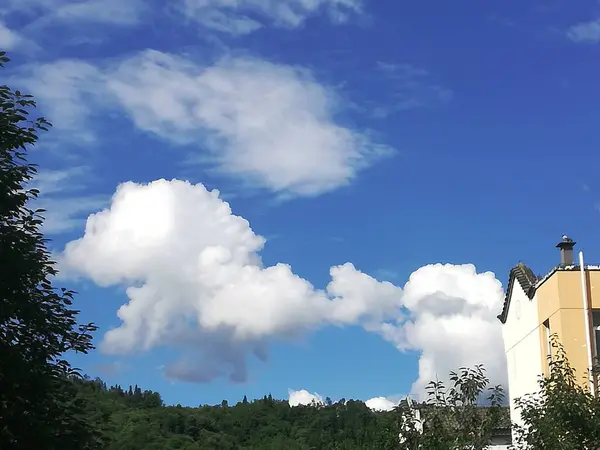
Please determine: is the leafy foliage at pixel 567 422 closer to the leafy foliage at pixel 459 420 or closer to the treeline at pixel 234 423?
the leafy foliage at pixel 459 420

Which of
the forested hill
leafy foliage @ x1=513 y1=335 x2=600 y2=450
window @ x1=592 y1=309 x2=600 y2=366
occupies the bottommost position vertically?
leafy foliage @ x1=513 y1=335 x2=600 y2=450

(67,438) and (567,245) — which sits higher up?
(567,245)

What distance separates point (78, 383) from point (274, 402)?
502 ft

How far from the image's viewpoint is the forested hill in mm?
130750

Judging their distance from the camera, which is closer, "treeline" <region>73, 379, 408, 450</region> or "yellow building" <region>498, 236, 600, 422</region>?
"yellow building" <region>498, 236, 600, 422</region>

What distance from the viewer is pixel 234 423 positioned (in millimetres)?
163750

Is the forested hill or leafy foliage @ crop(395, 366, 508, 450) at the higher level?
the forested hill

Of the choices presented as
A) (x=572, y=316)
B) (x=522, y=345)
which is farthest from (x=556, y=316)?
(x=522, y=345)

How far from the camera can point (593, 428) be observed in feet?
60.6

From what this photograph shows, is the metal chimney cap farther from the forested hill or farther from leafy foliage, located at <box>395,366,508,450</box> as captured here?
the forested hill

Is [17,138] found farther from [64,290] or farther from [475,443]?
[475,443]

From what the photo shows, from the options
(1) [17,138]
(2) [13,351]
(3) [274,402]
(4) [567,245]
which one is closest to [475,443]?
(4) [567,245]

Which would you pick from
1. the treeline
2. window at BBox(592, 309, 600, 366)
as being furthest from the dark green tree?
the treeline

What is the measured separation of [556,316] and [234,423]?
5624 inches
